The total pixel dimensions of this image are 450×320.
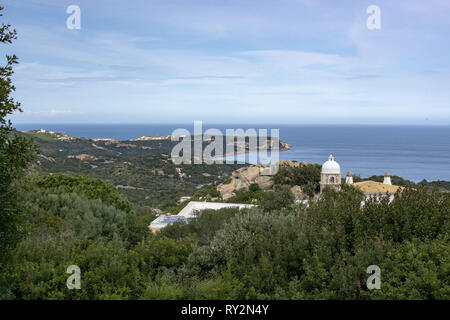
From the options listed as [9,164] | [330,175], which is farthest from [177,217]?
[9,164]

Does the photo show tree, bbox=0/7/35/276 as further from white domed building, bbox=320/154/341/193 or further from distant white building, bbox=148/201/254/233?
white domed building, bbox=320/154/341/193

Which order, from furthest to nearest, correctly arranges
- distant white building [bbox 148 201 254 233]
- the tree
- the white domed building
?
the white domed building
distant white building [bbox 148 201 254 233]
the tree

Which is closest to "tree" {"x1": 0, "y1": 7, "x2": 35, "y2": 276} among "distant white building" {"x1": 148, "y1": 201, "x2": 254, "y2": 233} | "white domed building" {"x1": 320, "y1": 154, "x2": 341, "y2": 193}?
"distant white building" {"x1": 148, "y1": 201, "x2": 254, "y2": 233}

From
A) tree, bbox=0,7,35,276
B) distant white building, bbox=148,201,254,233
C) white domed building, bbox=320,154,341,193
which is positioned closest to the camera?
tree, bbox=0,7,35,276

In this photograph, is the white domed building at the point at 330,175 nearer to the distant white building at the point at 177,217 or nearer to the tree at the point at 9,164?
the distant white building at the point at 177,217

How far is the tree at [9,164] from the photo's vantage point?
13.4 ft

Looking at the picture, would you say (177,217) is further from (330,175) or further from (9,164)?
(9,164)

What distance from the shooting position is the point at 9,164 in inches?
161

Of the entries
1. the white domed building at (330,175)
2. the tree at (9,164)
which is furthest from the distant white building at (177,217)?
the tree at (9,164)

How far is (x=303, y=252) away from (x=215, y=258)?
174 centimetres

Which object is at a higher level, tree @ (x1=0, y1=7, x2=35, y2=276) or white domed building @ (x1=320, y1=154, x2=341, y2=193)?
tree @ (x1=0, y1=7, x2=35, y2=276)

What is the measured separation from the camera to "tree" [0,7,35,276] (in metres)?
4.10

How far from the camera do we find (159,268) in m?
6.47
